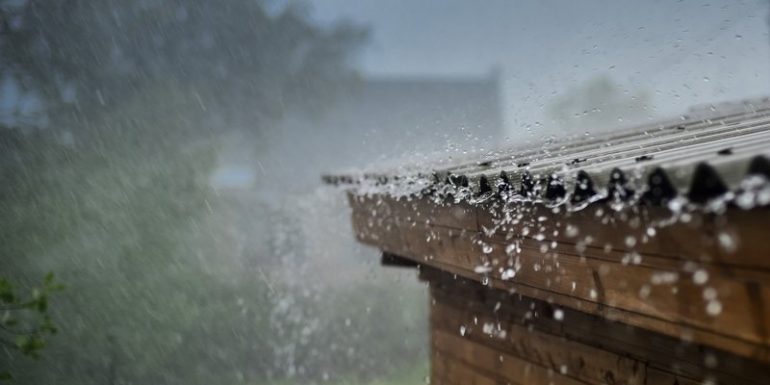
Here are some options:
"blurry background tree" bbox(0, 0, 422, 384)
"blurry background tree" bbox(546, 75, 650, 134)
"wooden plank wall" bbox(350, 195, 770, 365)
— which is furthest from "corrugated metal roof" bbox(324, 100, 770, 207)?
"blurry background tree" bbox(546, 75, 650, 134)

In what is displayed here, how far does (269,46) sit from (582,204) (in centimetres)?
1828

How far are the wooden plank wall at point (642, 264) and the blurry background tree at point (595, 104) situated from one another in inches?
1004

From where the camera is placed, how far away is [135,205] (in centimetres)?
1317

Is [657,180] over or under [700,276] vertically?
over

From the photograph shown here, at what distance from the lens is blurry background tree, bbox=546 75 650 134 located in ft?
92.0

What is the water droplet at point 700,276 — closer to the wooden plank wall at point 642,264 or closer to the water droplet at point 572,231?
the wooden plank wall at point 642,264

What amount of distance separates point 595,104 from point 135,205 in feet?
67.8

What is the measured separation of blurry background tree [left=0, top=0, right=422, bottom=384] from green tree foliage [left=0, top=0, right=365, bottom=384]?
Result: 27mm

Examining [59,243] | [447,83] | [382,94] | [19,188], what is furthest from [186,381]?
[447,83]

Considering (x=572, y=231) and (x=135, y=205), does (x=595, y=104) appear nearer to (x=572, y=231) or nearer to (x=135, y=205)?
(x=135, y=205)

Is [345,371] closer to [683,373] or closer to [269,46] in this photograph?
A: [269,46]

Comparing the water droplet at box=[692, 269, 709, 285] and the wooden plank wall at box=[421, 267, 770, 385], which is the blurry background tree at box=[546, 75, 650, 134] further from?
the water droplet at box=[692, 269, 709, 285]

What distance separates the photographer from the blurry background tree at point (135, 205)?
12.2 m

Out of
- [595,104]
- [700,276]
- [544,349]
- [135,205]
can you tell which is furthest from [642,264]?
[595,104]
